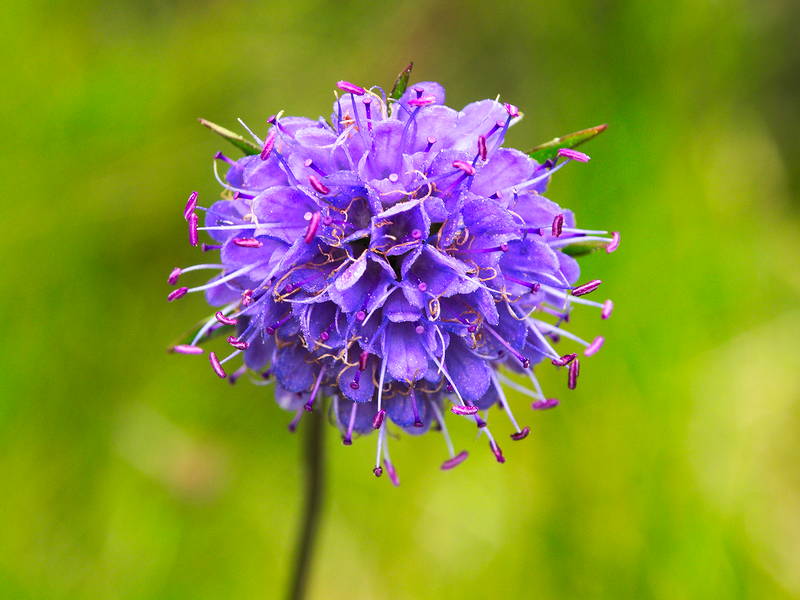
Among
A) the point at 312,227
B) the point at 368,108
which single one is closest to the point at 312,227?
the point at 312,227

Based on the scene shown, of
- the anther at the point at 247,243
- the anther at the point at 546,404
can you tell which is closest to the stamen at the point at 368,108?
the anther at the point at 247,243

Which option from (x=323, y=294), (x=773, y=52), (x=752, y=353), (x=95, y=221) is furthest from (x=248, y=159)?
(x=773, y=52)

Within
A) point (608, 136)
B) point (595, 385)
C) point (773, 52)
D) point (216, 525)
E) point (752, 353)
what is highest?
point (773, 52)

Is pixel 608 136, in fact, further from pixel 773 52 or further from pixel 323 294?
pixel 323 294

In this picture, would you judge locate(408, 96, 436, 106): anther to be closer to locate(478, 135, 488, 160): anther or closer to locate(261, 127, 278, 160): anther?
locate(478, 135, 488, 160): anther

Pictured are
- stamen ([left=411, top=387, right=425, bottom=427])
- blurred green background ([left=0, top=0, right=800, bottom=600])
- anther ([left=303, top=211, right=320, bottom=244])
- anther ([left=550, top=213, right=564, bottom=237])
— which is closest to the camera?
anther ([left=303, top=211, right=320, bottom=244])

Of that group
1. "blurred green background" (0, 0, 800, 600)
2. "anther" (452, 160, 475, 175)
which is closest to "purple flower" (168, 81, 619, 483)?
"anther" (452, 160, 475, 175)
